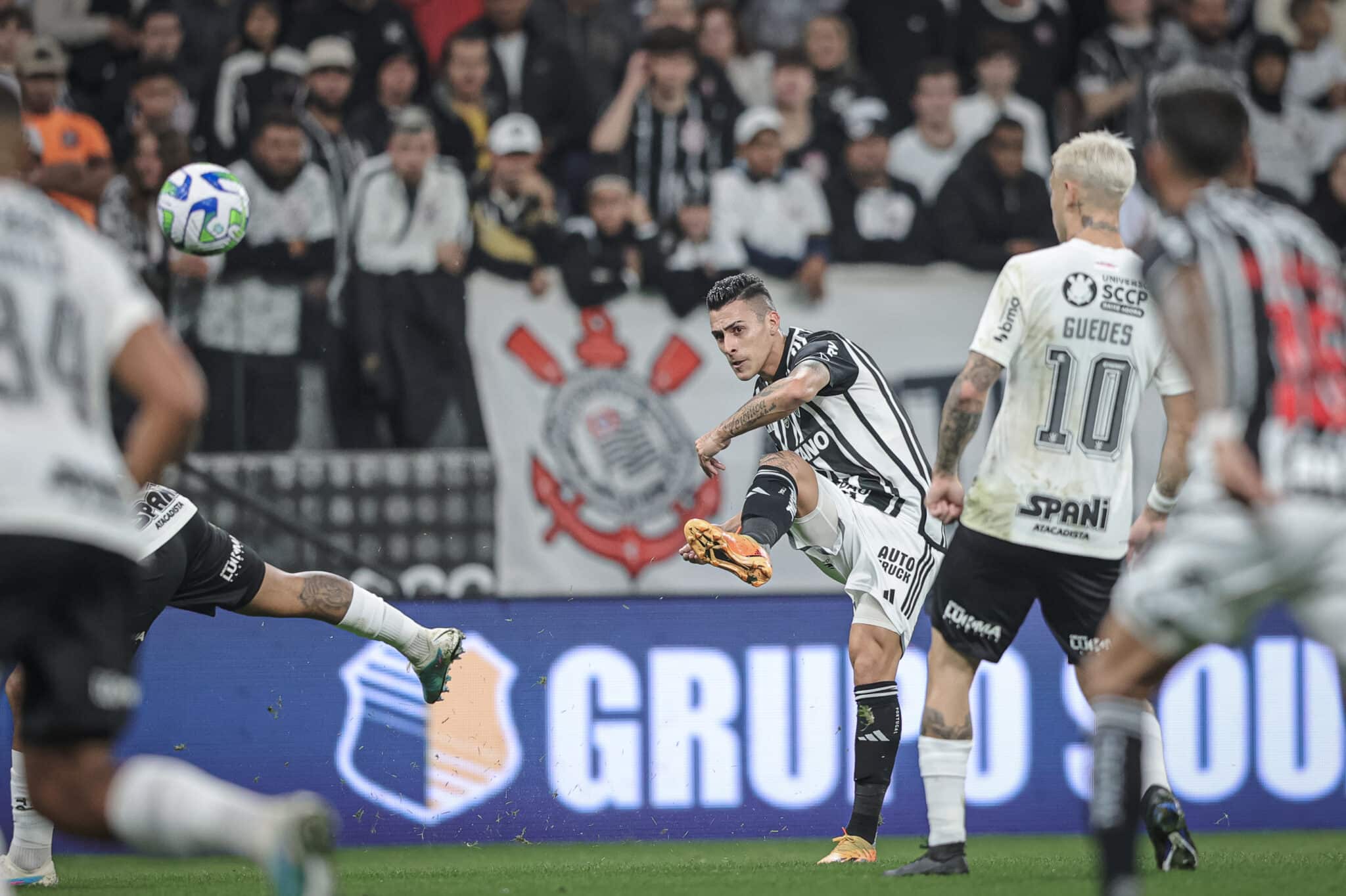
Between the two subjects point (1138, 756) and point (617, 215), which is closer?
point (1138, 756)

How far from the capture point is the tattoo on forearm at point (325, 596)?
22.6 feet

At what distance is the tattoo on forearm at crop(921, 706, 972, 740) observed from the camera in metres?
6.02

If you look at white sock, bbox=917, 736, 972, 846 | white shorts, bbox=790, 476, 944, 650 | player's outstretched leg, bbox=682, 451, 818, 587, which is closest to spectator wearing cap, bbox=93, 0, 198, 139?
player's outstretched leg, bbox=682, 451, 818, 587

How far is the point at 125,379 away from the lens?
3.62 metres

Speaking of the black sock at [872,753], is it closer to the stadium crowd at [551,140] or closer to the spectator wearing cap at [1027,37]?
the stadium crowd at [551,140]

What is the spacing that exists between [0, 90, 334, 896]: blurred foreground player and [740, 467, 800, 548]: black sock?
3.16 meters

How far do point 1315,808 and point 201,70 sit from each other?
8.32m

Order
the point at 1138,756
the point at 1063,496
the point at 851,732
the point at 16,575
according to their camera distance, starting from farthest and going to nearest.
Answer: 1. the point at 851,732
2. the point at 1063,496
3. the point at 1138,756
4. the point at 16,575

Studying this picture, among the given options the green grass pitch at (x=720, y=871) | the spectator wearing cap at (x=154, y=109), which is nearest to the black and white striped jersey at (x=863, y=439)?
the green grass pitch at (x=720, y=871)

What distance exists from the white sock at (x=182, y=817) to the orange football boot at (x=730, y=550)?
303 centimetres

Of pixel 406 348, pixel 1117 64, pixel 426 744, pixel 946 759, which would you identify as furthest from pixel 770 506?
pixel 1117 64

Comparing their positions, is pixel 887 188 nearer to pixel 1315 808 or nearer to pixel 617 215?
pixel 617 215

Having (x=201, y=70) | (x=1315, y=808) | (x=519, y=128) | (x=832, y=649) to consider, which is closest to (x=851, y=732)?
(x=832, y=649)

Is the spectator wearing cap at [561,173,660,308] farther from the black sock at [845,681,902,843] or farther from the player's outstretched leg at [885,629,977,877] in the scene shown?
the player's outstretched leg at [885,629,977,877]
